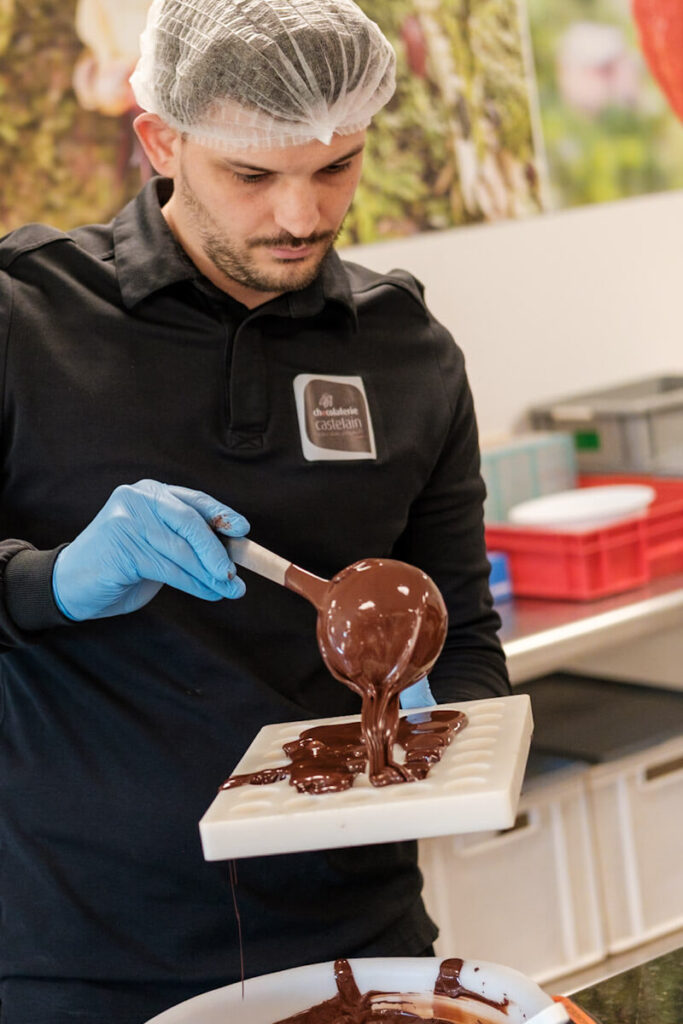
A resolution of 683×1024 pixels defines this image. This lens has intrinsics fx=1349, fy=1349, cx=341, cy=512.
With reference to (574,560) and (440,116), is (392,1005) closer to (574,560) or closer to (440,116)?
(574,560)

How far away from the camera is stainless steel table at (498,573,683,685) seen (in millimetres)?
2594

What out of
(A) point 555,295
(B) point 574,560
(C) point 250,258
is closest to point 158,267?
(C) point 250,258

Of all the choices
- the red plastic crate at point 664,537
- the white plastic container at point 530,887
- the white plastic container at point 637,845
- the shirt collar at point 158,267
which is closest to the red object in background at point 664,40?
the red plastic crate at point 664,537

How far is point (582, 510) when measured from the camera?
2969mm

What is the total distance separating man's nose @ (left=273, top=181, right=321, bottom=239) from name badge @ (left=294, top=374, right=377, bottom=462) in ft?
0.71

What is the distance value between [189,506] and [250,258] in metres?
0.33

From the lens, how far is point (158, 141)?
5.38 feet

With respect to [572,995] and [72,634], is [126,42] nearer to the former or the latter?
[72,634]

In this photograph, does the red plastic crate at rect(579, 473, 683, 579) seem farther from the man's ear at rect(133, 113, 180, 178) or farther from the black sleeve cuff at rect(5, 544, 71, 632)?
the black sleeve cuff at rect(5, 544, 71, 632)

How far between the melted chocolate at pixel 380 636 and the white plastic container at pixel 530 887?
4.38 feet

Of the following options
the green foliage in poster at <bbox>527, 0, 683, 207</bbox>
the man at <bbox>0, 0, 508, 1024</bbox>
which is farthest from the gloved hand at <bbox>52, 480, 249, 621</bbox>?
the green foliage in poster at <bbox>527, 0, 683, 207</bbox>

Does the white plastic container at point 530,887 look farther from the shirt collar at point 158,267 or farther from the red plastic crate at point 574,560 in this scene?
the shirt collar at point 158,267

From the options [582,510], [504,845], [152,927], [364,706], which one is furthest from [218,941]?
[582,510]

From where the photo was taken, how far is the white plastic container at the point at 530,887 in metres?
2.63
